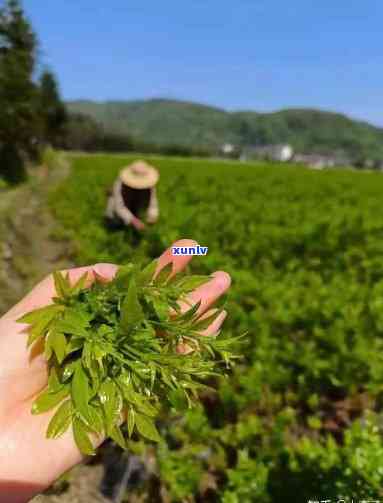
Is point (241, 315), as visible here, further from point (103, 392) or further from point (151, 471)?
point (103, 392)

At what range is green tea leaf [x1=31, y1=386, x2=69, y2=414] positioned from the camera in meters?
1.53

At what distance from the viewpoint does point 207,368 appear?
5.08 feet

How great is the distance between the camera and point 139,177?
17.4 ft

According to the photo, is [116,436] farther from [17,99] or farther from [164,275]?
[17,99]

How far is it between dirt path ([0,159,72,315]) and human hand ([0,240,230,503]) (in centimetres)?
376

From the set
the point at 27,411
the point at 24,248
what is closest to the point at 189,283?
the point at 27,411

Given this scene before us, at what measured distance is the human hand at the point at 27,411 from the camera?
5.31 feet

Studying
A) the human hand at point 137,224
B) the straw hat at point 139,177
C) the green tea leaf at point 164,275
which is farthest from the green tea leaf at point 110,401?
the human hand at point 137,224

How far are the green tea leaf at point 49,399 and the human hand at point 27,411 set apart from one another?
0.10m

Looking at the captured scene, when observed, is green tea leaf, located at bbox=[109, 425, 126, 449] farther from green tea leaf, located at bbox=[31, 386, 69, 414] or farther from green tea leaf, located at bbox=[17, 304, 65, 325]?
green tea leaf, located at bbox=[17, 304, 65, 325]

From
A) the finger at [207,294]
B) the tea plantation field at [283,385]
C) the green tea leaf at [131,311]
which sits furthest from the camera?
the tea plantation field at [283,385]

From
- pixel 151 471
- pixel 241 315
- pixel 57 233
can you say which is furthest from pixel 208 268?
pixel 57 233

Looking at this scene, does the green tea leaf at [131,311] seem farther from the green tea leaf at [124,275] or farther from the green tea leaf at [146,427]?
the green tea leaf at [146,427]

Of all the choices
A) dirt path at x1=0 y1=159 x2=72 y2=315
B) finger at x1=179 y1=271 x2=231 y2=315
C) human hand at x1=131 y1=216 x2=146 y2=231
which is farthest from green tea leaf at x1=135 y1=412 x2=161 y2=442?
human hand at x1=131 y1=216 x2=146 y2=231
